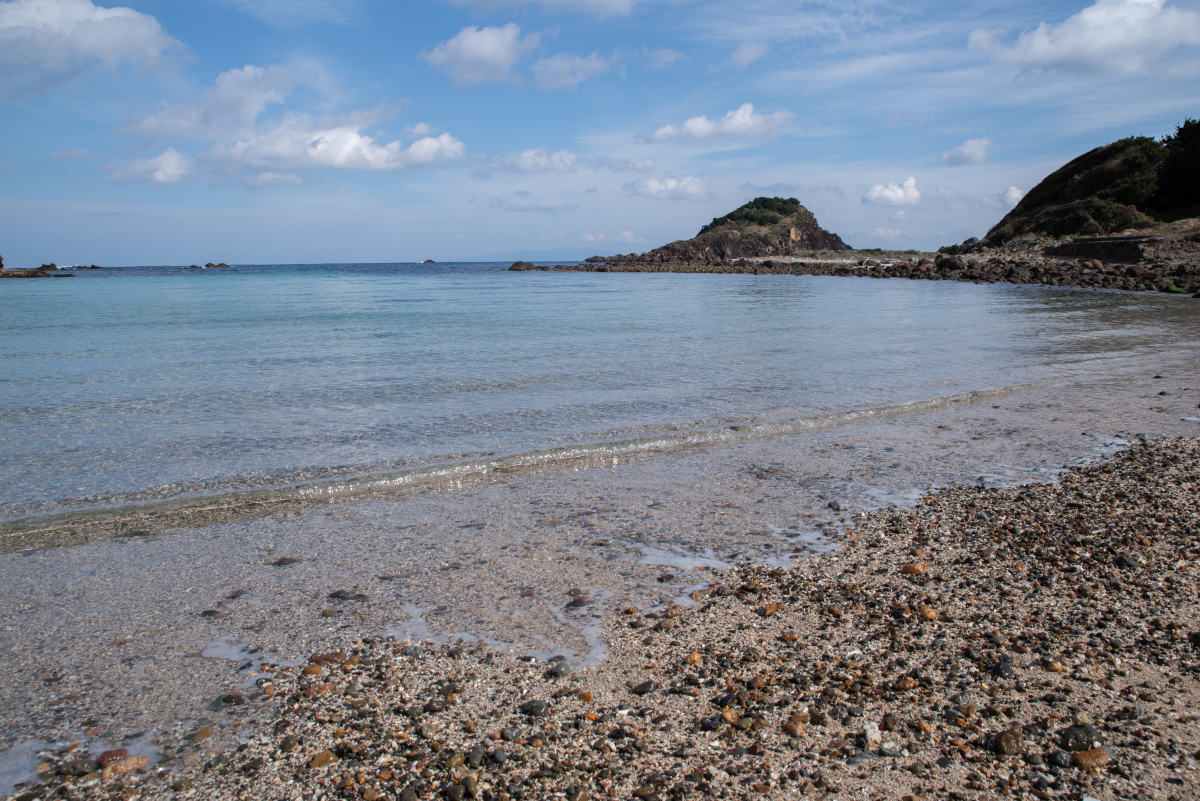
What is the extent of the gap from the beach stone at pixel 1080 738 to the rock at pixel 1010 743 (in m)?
0.15

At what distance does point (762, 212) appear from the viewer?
4562 inches

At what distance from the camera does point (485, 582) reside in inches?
176

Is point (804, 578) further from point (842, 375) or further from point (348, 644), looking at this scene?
point (842, 375)

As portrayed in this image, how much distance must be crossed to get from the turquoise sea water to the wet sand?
53.5 inches

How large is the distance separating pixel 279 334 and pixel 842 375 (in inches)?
622

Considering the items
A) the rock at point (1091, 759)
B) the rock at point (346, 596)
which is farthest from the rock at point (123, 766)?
the rock at point (1091, 759)

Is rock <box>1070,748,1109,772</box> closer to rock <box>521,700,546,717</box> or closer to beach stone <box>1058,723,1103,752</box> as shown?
beach stone <box>1058,723,1103,752</box>

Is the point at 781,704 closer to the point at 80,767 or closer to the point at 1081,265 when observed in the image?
the point at 80,767

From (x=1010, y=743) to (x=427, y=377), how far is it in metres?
10.8

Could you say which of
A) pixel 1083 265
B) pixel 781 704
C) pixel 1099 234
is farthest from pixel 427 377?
pixel 1099 234

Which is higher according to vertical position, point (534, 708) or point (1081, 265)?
point (1081, 265)

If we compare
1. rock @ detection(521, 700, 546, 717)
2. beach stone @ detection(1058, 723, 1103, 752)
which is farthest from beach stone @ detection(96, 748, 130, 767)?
beach stone @ detection(1058, 723, 1103, 752)

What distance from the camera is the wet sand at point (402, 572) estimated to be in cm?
329

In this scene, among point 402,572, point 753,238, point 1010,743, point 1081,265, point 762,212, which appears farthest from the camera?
point 762,212
